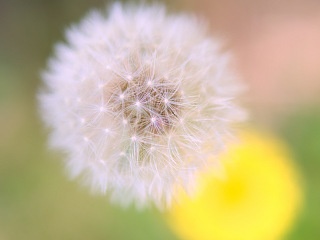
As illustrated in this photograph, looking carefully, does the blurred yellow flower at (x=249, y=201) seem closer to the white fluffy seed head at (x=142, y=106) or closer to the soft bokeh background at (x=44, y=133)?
the soft bokeh background at (x=44, y=133)

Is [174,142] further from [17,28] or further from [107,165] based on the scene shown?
[17,28]

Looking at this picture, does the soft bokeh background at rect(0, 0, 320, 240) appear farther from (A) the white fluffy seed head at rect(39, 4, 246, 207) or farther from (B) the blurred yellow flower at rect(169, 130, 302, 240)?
(A) the white fluffy seed head at rect(39, 4, 246, 207)

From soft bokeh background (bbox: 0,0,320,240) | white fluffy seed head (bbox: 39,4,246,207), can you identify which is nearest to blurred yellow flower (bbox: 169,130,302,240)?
soft bokeh background (bbox: 0,0,320,240)

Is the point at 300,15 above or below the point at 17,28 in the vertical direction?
above

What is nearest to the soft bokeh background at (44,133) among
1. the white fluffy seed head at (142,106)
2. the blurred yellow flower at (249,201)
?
the blurred yellow flower at (249,201)

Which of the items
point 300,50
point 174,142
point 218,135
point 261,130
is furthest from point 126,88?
point 300,50

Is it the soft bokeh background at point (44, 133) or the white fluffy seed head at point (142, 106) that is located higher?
the soft bokeh background at point (44, 133)
